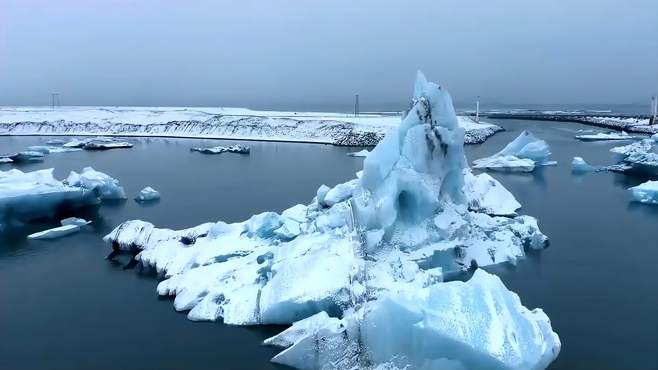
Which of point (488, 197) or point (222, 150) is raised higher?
point (488, 197)

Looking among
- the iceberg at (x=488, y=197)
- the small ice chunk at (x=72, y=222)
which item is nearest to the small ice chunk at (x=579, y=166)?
the iceberg at (x=488, y=197)

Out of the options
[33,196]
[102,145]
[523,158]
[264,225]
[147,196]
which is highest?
[523,158]

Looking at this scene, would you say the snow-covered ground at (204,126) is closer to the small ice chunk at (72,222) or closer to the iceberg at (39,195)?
the iceberg at (39,195)

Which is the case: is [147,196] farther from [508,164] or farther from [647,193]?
[647,193]

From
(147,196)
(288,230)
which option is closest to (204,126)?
(147,196)

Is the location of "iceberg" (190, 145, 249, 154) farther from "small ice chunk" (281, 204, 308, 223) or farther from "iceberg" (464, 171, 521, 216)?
"small ice chunk" (281, 204, 308, 223)

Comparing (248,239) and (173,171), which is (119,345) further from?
(173,171)

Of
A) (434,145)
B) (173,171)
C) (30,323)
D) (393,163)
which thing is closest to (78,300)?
(30,323)
